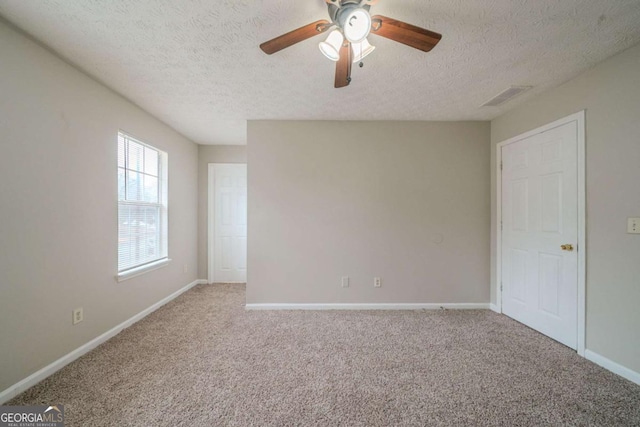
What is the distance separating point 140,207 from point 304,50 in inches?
102

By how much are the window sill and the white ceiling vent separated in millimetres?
4175

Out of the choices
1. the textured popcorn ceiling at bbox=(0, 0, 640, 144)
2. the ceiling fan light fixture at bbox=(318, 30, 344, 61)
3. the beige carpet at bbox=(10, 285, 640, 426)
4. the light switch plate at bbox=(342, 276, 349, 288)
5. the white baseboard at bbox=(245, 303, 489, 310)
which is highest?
the textured popcorn ceiling at bbox=(0, 0, 640, 144)

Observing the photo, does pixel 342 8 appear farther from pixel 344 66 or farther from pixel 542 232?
pixel 542 232

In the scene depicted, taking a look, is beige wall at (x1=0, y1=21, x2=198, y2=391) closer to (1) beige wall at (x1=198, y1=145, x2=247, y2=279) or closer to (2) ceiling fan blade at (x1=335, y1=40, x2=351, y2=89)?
(1) beige wall at (x1=198, y1=145, x2=247, y2=279)

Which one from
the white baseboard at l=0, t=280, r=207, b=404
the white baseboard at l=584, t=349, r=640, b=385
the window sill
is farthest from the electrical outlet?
the white baseboard at l=584, t=349, r=640, b=385

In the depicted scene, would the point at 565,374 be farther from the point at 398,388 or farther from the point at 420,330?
the point at 398,388

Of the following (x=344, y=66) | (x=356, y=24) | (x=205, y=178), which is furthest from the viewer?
(x=205, y=178)

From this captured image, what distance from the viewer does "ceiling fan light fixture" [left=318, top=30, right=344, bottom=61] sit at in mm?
1411

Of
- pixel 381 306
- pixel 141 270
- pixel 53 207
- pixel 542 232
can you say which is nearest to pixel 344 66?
pixel 53 207

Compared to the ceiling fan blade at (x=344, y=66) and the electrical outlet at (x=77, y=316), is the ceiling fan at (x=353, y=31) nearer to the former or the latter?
the ceiling fan blade at (x=344, y=66)

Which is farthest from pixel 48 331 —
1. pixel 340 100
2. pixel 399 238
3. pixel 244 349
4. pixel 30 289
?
pixel 399 238

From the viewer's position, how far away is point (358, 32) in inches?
47.0

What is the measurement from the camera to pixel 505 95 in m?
2.39

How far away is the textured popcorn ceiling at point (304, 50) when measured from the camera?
140 centimetres
